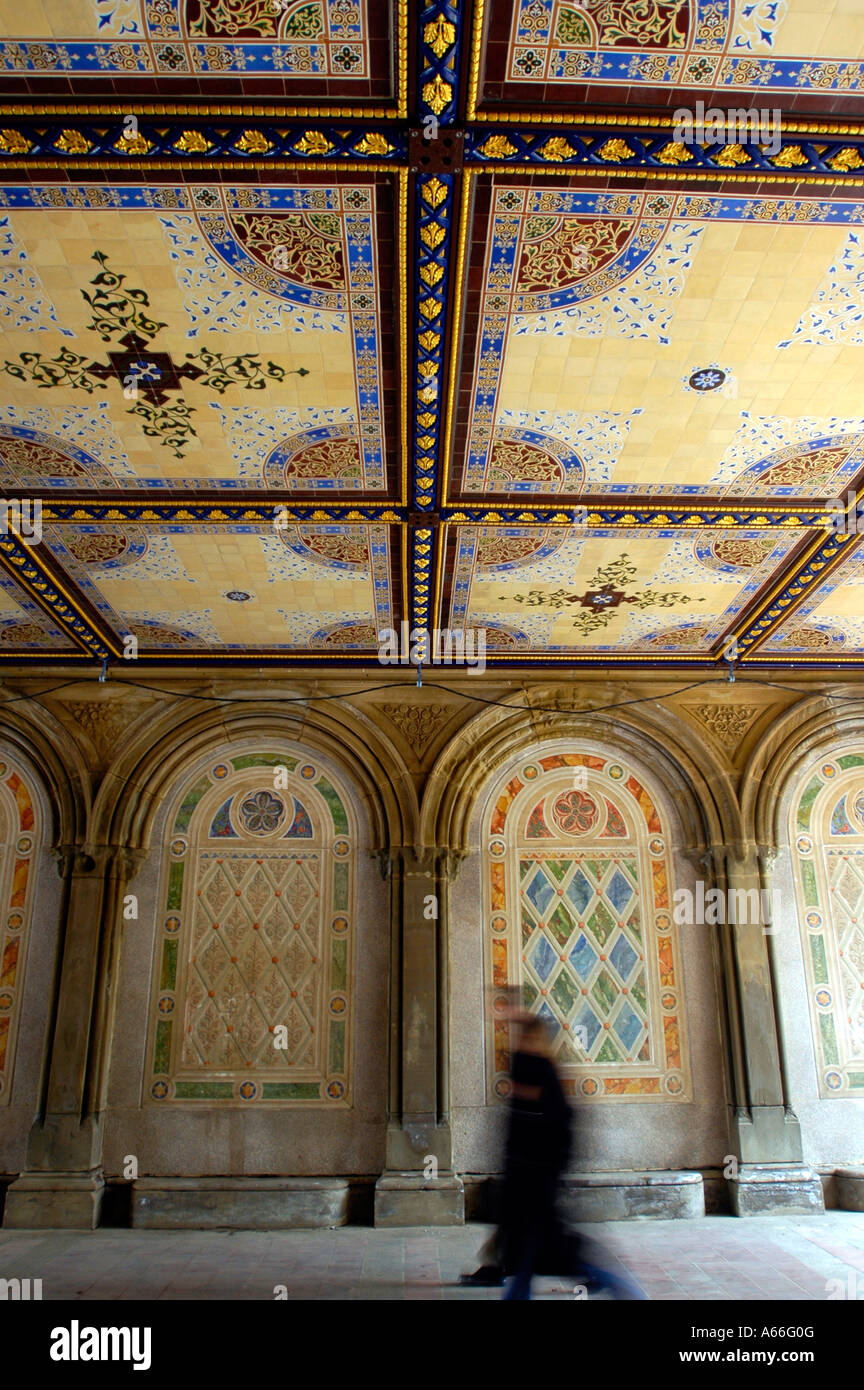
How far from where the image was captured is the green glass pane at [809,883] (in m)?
7.71

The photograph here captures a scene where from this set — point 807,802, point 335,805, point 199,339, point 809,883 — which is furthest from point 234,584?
point 809,883

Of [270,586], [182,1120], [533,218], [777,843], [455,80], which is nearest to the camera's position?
[455,80]

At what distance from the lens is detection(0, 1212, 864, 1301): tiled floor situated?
4906mm

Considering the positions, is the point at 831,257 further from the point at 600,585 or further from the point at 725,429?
the point at 600,585

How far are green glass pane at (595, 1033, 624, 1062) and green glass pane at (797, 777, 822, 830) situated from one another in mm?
2399

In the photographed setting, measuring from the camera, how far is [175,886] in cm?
756

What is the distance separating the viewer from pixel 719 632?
23.7ft

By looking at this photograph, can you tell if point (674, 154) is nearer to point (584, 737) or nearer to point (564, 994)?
point (584, 737)

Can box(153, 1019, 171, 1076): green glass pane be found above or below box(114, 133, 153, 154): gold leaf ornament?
below

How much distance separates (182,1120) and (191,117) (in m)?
6.47

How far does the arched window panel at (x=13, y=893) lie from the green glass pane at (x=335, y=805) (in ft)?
7.66

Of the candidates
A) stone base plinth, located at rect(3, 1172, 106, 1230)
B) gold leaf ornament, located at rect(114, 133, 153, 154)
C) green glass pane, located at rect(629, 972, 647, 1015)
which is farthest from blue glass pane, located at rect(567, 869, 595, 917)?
gold leaf ornament, located at rect(114, 133, 153, 154)

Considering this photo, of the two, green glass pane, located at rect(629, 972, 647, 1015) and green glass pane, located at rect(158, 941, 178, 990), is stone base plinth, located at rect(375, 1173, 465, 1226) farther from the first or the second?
green glass pane, located at rect(158, 941, 178, 990)
